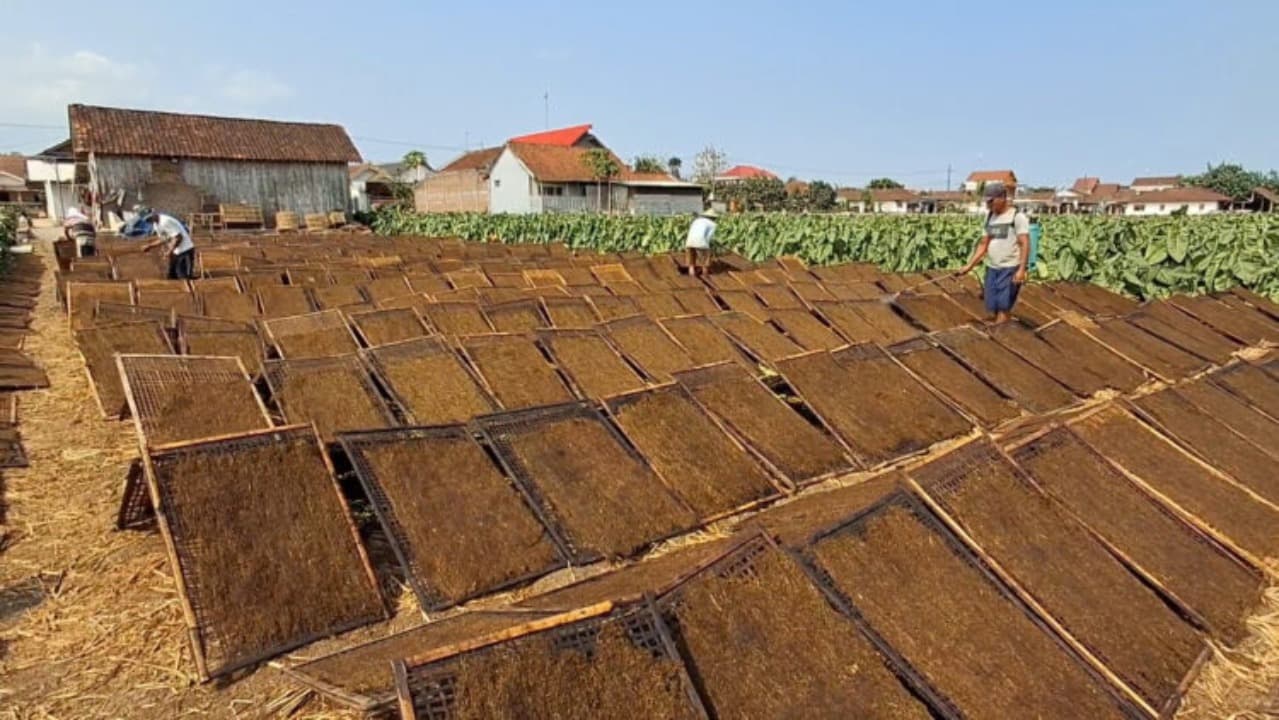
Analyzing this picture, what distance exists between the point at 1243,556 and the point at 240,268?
12129 millimetres

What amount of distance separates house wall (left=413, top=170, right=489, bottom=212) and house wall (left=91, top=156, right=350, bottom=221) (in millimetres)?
12525

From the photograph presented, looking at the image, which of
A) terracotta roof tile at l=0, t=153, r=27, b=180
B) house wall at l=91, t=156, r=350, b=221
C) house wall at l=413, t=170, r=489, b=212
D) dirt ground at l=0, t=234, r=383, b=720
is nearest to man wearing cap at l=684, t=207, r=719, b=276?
dirt ground at l=0, t=234, r=383, b=720

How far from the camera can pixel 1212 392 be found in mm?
5152

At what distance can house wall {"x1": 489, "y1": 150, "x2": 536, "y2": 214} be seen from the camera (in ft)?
147

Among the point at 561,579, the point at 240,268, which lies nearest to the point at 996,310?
the point at 561,579

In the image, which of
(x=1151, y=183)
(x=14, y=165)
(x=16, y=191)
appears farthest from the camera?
(x=1151, y=183)

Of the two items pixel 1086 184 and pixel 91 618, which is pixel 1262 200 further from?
pixel 91 618

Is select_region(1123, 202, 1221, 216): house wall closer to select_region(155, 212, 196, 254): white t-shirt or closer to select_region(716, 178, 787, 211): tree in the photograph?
select_region(716, 178, 787, 211): tree

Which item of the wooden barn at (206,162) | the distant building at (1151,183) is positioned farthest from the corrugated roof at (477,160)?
the distant building at (1151,183)

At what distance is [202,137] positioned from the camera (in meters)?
33.1

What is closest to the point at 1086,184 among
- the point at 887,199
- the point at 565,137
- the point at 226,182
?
the point at 887,199

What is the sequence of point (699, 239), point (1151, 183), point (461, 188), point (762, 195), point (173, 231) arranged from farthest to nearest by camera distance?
1. point (1151, 183)
2. point (762, 195)
3. point (461, 188)
4. point (699, 239)
5. point (173, 231)

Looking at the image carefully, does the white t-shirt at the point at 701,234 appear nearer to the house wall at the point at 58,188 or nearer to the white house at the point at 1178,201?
the house wall at the point at 58,188

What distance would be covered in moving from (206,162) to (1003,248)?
34626mm
